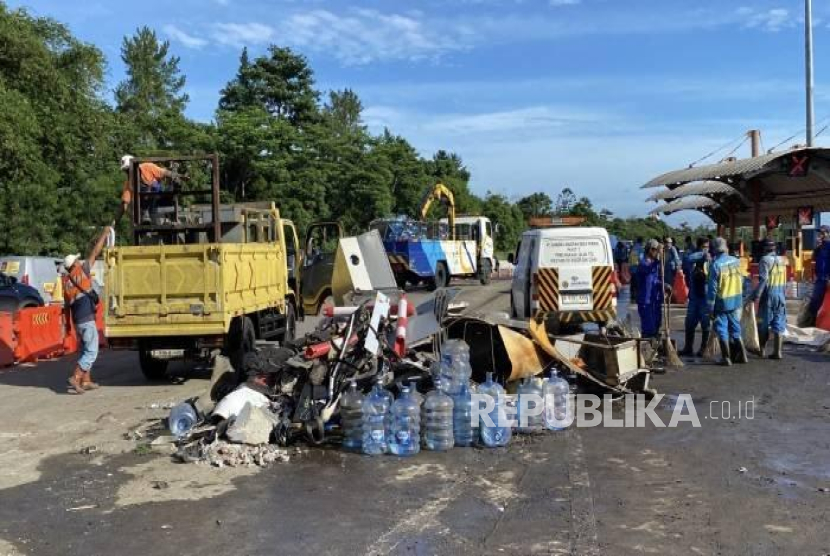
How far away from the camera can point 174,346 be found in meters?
10.0

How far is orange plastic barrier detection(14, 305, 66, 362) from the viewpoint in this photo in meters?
12.4

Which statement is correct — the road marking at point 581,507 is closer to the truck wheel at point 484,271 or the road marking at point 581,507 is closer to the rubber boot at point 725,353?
the rubber boot at point 725,353

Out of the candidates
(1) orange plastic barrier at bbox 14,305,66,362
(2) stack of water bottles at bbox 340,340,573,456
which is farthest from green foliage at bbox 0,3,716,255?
(2) stack of water bottles at bbox 340,340,573,456

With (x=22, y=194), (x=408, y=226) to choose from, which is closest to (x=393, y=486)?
(x=408, y=226)

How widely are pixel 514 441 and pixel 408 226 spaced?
20.4 meters

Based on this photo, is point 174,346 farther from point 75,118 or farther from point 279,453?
point 75,118

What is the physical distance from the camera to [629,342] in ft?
29.0

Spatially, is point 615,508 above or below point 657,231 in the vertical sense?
below

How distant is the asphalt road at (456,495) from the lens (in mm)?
4750

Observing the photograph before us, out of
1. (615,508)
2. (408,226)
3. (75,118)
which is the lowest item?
(615,508)

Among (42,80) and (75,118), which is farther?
(75,118)

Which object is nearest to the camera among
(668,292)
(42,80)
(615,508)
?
(615,508)

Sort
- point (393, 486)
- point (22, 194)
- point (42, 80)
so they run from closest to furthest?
1. point (393, 486)
2. point (42, 80)
3. point (22, 194)

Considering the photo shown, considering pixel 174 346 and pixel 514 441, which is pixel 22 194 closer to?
pixel 174 346
